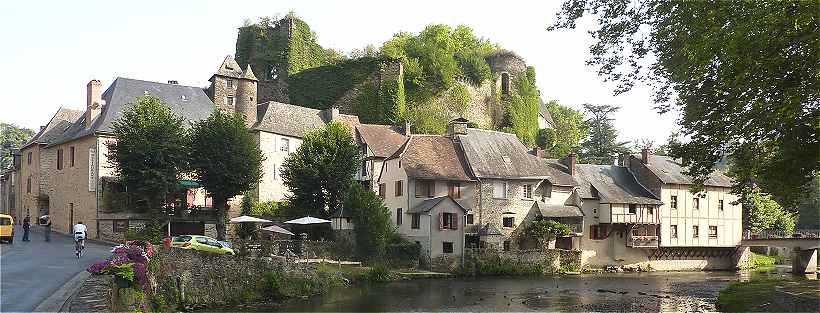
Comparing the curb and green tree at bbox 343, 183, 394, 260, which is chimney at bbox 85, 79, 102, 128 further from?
the curb

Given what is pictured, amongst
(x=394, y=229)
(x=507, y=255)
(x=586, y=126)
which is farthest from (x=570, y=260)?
(x=586, y=126)

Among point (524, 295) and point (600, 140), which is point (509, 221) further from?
point (600, 140)

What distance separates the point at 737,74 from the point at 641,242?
3820 centimetres

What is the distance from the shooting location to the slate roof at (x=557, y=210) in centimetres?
5325

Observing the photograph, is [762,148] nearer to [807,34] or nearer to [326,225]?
[807,34]

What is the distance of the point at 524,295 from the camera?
118ft

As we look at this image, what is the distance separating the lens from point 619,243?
56375 mm

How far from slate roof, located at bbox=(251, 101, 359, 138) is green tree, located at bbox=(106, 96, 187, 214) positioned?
11.9 m

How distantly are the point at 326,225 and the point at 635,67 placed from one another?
29645mm

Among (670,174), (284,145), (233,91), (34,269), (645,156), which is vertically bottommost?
(34,269)

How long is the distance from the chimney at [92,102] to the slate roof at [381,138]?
2056 centimetres

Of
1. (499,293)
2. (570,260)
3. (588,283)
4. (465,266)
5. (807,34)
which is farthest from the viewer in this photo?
(570,260)

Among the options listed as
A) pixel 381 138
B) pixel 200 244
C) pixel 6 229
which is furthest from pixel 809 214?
pixel 6 229

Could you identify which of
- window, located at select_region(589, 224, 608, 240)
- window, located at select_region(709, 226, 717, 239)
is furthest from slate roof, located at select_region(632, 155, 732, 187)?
window, located at select_region(589, 224, 608, 240)
